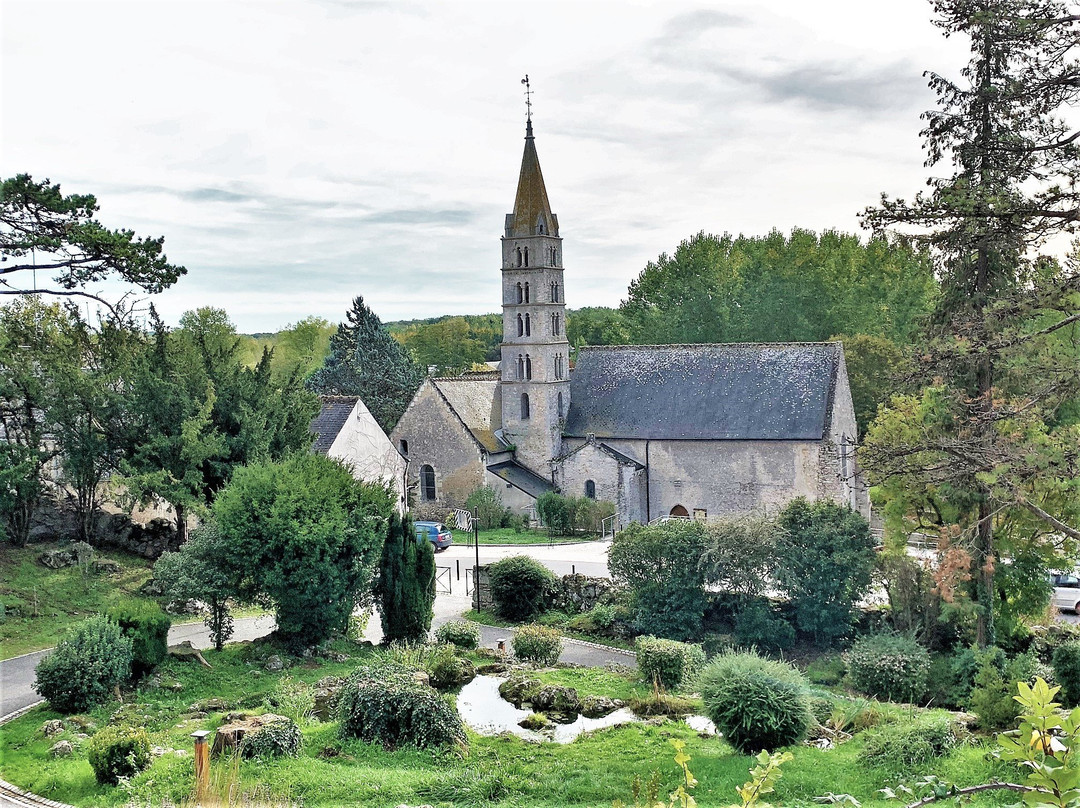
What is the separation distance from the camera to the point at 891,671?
58.3ft

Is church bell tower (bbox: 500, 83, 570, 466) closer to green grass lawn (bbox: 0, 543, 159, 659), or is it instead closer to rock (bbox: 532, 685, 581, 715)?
green grass lawn (bbox: 0, 543, 159, 659)

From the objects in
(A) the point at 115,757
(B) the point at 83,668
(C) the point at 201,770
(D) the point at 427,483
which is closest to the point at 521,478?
(D) the point at 427,483

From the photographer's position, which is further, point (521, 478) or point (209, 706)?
point (521, 478)

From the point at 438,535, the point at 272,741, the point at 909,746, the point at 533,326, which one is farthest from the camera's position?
the point at 533,326

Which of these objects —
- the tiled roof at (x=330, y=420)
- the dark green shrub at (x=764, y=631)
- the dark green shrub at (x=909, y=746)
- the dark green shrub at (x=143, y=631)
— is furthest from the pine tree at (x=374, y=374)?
the dark green shrub at (x=909, y=746)

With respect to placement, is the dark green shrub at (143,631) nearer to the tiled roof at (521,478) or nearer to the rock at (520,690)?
the rock at (520,690)

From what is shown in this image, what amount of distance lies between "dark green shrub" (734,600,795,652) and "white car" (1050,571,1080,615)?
30.8ft

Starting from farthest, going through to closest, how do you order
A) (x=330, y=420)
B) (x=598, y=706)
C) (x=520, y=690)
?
(x=330, y=420), (x=520, y=690), (x=598, y=706)

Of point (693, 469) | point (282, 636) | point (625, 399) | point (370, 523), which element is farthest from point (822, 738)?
point (625, 399)

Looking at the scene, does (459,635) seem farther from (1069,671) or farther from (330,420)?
(330,420)

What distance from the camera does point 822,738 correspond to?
14164 mm

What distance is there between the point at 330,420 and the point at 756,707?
22.5m

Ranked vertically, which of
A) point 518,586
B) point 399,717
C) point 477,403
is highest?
point 477,403

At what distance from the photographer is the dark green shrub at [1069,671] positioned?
17.3 metres
